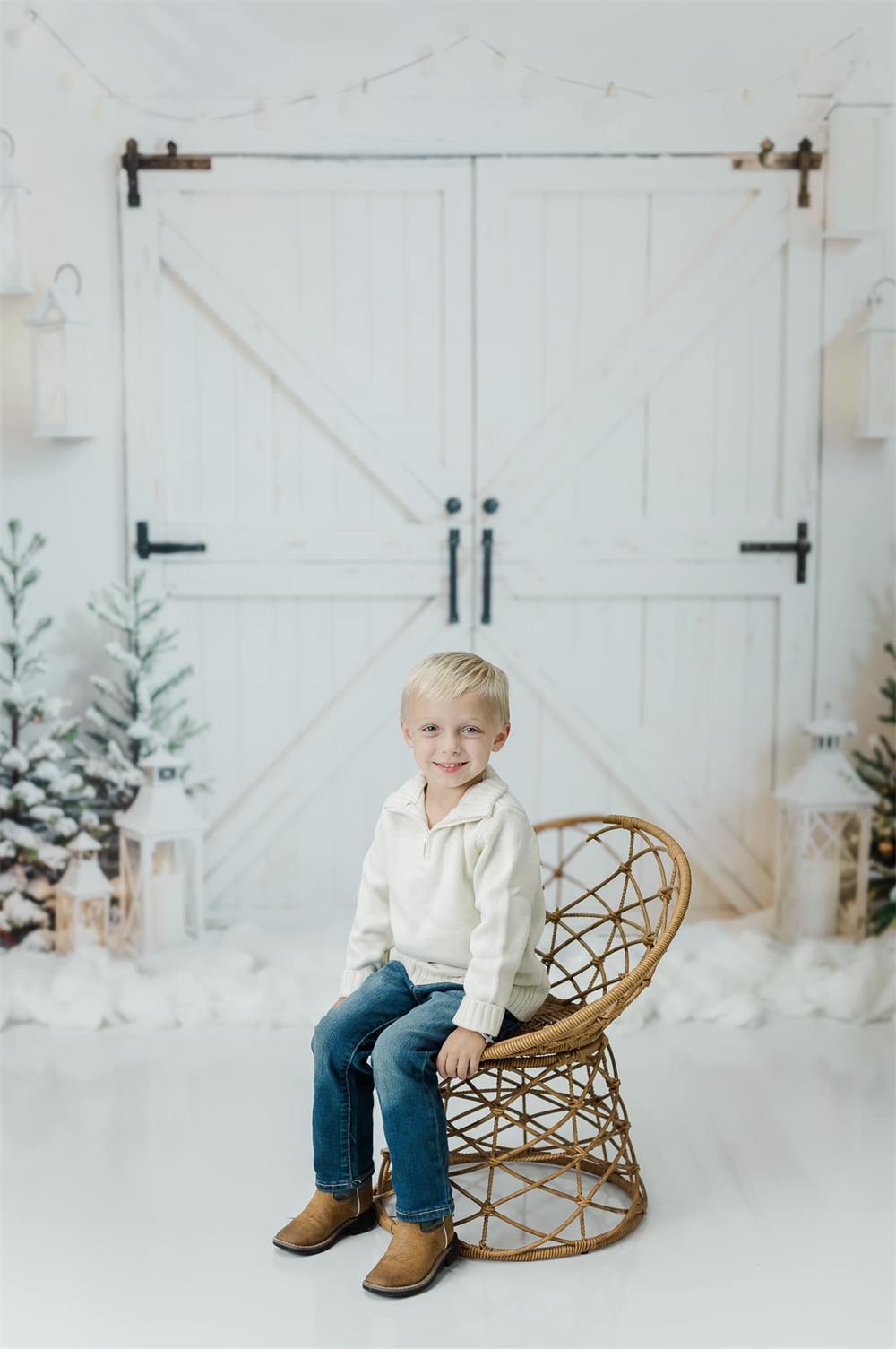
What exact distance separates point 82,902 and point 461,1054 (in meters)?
1.72

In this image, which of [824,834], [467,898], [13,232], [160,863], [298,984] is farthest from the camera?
[824,834]

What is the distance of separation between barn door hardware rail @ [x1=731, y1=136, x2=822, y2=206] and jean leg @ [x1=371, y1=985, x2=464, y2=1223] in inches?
104

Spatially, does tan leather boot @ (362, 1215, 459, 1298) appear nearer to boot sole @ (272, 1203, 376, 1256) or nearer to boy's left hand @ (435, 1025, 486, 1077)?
boot sole @ (272, 1203, 376, 1256)

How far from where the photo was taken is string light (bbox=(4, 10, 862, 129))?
3.44 metres

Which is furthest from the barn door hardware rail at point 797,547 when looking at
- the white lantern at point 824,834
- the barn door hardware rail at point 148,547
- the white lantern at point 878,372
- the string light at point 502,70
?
the barn door hardware rail at point 148,547

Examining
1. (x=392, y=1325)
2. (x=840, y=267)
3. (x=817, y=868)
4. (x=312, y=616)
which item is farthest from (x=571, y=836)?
(x=392, y=1325)

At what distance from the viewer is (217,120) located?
3.50 m

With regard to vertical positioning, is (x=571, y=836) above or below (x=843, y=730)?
below

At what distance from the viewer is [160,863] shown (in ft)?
11.3

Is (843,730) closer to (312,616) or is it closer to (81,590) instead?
(312,616)

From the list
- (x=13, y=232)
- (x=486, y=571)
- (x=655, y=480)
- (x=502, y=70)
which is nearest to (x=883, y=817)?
(x=655, y=480)

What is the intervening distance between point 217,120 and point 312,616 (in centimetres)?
138

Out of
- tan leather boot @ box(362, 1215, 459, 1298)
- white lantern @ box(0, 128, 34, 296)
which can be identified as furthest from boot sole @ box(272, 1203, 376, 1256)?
white lantern @ box(0, 128, 34, 296)

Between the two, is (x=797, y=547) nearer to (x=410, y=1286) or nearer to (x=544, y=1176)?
(x=544, y=1176)
